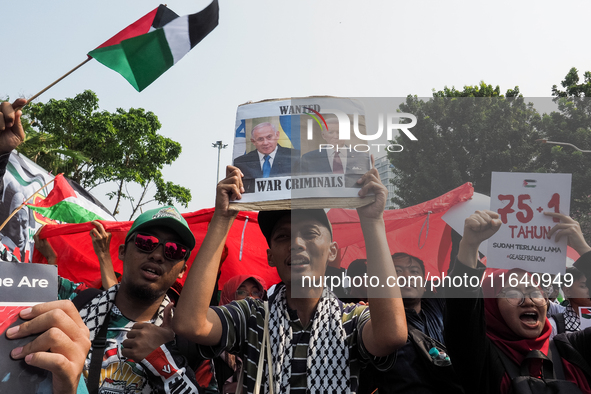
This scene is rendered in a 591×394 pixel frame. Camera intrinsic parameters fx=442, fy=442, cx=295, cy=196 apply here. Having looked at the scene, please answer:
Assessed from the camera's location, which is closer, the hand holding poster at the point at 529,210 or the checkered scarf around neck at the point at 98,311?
the checkered scarf around neck at the point at 98,311

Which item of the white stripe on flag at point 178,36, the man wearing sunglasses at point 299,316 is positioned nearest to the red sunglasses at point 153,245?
the man wearing sunglasses at point 299,316

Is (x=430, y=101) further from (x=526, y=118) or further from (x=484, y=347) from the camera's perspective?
(x=484, y=347)

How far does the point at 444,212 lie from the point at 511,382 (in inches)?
81.3

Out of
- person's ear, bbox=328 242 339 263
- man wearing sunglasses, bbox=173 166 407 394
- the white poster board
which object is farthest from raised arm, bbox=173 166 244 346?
the white poster board

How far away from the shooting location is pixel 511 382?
6.78ft

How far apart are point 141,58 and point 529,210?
2.73 meters

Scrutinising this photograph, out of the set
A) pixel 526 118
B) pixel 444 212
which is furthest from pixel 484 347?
pixel 444 212

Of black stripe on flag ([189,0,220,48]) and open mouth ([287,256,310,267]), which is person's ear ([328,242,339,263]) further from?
black stripe on flag ([189,0,220,48])

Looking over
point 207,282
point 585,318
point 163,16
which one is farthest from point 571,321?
point 163,16

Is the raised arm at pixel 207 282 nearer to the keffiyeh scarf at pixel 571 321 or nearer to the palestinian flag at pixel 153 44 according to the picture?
the palestinian flag at pixel 153 44

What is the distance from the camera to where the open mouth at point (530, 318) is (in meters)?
2.28

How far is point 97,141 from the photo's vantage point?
64.8ft

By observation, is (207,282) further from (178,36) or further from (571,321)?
(571,321)

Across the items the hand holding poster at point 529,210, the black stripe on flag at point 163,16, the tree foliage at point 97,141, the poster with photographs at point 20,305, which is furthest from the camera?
the tree foliage at point 97,141
